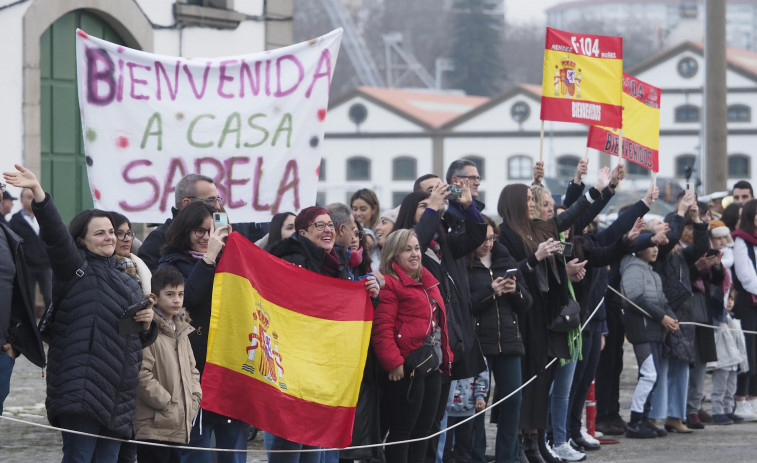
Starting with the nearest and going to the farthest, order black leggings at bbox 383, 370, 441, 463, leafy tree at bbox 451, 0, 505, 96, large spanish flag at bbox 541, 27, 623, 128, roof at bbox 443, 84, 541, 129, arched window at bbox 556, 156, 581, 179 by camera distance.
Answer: black leggings at bbox 383, 370, 441, 463
large spanish flag at bbox 541, 27, 623, 128
arched window at bbox 556, 156, 581, 179
roof at bbox 443, 84, 541, 129
leafy tree at bbox 451, 0, 505, 96

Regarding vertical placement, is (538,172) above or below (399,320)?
above

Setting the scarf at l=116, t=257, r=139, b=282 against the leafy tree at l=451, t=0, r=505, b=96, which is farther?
the leafy tree at l=451, t=0, r=505, b=96

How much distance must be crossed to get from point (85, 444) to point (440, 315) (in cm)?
223

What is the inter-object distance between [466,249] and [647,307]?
2760 millimetres

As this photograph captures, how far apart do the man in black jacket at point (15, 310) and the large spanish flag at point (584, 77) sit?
4646mm

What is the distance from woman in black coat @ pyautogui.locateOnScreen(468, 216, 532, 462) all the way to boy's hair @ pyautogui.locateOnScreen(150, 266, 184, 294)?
8.04 ft

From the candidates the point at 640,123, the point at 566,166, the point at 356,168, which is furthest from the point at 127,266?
the point at 356,168

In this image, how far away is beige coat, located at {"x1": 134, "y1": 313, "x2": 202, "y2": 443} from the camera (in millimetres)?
6340

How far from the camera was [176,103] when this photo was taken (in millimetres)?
8148

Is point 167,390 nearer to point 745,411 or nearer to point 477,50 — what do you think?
point 745,411

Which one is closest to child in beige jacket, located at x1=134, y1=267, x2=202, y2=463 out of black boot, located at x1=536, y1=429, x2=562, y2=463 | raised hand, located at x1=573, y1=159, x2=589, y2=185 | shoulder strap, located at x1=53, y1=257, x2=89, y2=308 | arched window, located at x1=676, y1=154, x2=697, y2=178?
shoulder strap, located at x1=53, y1=257, x2=89, y2=308

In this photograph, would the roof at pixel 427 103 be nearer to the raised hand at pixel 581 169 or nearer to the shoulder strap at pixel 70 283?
the raised hand at pixel 581 169

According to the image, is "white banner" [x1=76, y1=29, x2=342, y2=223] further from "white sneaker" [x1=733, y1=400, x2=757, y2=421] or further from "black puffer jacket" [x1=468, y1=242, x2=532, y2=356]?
"white sneaker" [x1=733, y1=400, x2=757, y2=421]

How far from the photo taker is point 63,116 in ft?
46.1
